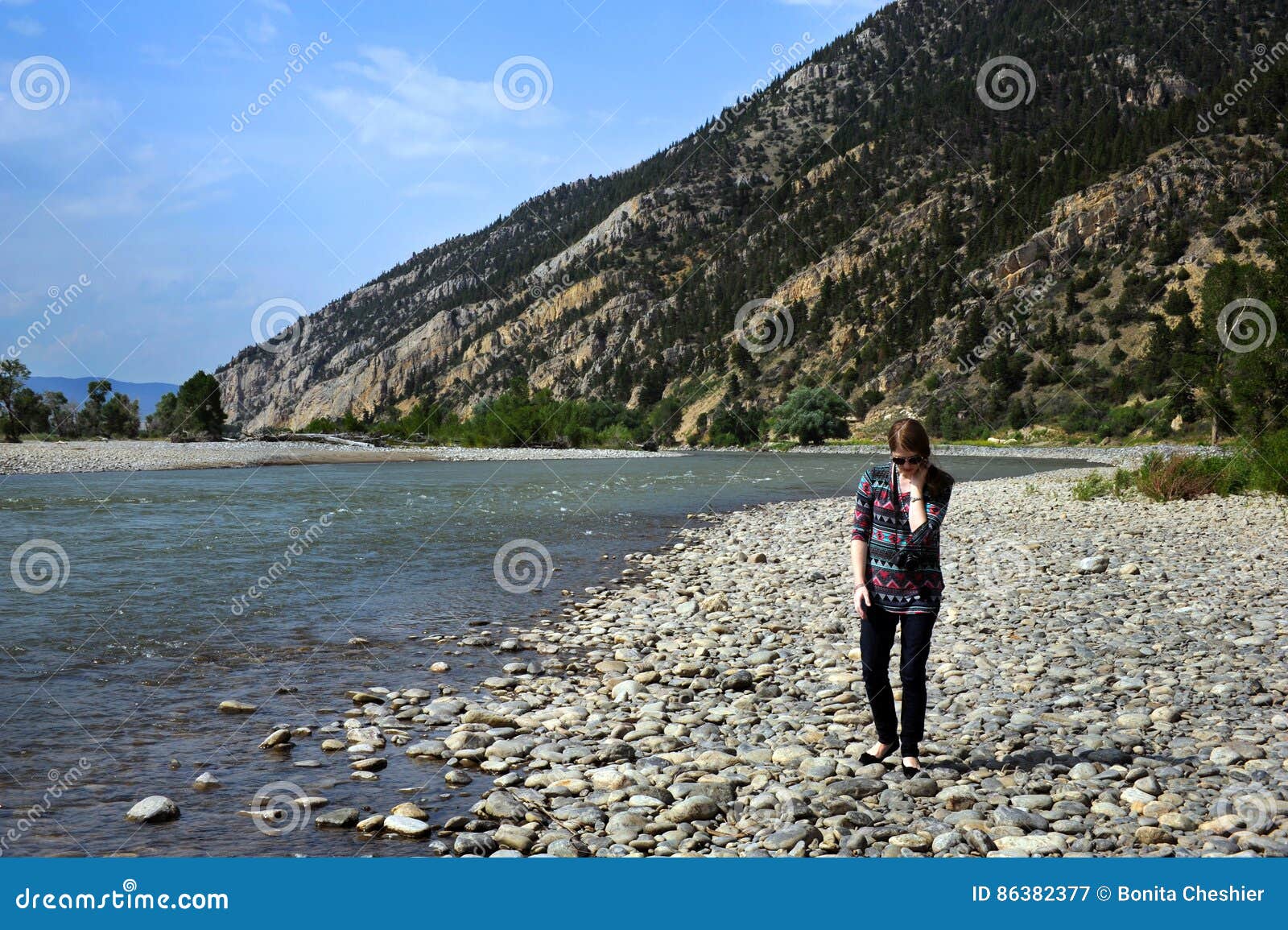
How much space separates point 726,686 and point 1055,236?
93.4 m

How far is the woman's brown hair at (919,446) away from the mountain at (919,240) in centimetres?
3852

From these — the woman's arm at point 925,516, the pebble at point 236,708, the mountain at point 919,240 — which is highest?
the mountain at point 919,240

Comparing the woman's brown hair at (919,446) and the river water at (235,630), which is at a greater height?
the woman's brown hair at (919,446)

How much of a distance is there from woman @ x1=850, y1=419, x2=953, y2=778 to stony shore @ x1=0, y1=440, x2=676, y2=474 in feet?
150

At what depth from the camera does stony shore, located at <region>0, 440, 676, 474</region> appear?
44625 millimetres

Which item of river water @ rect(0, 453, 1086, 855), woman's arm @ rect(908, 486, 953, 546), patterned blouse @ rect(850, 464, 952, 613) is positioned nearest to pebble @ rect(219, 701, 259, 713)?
river water @ rect(0, 453, 1086, 855)

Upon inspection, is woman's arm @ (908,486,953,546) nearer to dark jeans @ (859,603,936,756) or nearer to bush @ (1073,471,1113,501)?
dark jeans @ (859,603,936,756)

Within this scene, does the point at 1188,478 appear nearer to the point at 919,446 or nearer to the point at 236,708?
the point at 919,446

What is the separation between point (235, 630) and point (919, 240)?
104 metres

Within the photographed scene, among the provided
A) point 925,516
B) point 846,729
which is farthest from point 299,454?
point 925,516

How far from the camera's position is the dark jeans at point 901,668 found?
200 inches

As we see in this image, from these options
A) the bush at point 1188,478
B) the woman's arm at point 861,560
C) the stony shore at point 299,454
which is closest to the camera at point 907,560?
A: the woman's arm at point 861,560

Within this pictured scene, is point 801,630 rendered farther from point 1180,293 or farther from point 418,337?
point 418,337

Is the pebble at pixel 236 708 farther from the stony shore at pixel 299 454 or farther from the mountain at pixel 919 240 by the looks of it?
the stony shore at pixel 299 454
